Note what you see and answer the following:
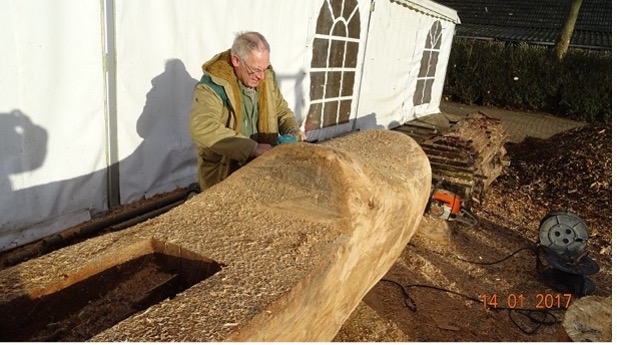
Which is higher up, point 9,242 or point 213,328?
point 213,328

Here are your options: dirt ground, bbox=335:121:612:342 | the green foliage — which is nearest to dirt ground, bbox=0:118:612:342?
dirt ground, bbox=335:121:612:342

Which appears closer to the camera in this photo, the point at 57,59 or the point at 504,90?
the point at 57,59

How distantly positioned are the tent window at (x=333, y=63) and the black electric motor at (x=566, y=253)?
3.69 metres

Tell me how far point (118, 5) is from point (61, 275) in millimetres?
2743

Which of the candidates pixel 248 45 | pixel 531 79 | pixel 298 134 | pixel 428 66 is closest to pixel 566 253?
pixel 298 134

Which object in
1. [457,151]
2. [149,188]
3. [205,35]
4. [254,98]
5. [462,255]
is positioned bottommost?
[462,255]

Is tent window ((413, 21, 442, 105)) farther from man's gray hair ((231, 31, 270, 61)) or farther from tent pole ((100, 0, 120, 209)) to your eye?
man's gray hair ((231, 31, 270, 61))

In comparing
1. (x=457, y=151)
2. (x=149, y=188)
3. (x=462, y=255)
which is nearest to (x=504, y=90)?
(x=457, y=151)

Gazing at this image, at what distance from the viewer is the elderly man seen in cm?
274

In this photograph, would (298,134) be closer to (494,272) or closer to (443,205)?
(443,205)

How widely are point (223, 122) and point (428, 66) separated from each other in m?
8.85

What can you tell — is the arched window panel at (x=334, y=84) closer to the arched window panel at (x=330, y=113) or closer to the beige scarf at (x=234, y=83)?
the arched window panel at (x=330, y=113)

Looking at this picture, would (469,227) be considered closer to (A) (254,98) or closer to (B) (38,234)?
(A) (254,98)

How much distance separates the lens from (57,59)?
11.1ft
